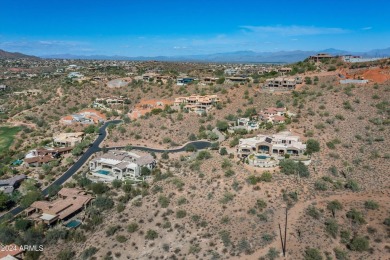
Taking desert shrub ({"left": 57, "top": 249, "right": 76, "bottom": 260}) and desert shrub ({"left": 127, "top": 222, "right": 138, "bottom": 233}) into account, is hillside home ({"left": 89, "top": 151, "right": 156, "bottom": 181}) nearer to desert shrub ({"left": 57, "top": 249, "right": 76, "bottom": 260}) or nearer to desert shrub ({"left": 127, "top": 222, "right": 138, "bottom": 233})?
desert shrub ({"left": 127, "top": 222, "right": 138, "bottom": 233})

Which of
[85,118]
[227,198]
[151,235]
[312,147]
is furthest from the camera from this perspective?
[85,118]

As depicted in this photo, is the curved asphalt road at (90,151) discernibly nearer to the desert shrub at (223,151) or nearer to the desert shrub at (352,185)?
the desert shrub at (223,151)

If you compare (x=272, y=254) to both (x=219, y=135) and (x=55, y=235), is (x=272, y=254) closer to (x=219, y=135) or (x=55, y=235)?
(x=55, y=235)

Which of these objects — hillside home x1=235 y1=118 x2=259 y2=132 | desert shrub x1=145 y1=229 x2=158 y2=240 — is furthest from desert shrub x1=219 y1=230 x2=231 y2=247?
hillside home x1=235 y1=118 x2=259 y2=132

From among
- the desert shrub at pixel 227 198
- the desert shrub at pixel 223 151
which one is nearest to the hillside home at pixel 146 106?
the desert shrub at pixel 223 151

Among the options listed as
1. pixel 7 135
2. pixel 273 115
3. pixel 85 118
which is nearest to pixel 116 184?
pixel 273 115

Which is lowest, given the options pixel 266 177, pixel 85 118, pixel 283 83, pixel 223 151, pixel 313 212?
pixel 313 212
